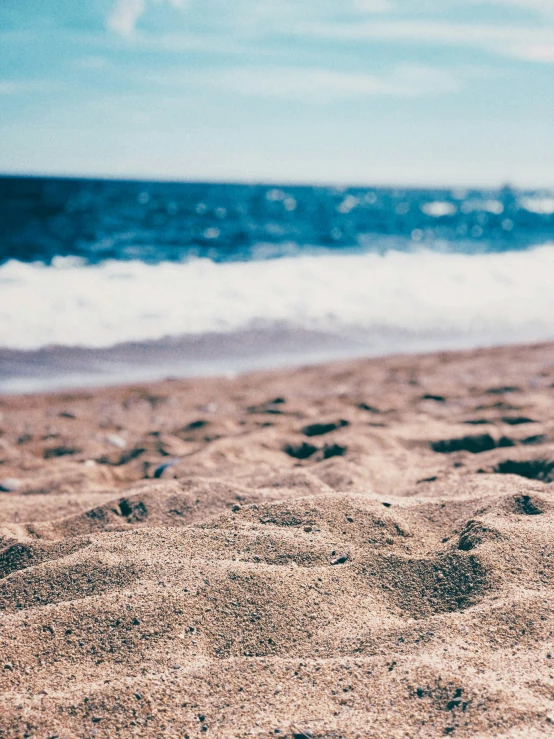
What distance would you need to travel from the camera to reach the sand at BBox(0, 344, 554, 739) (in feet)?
4.45

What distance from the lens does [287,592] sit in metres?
1.70

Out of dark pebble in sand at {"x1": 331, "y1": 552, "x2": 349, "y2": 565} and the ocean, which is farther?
the ocean

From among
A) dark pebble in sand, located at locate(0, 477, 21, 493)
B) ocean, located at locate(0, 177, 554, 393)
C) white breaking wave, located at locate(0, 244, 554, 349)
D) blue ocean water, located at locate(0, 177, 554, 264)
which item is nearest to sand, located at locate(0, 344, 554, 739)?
dark pebble in sand, located at locate(0, 477, 21, 493)

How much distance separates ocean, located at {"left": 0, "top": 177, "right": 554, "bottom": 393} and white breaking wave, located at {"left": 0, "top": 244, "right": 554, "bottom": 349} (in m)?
0.02

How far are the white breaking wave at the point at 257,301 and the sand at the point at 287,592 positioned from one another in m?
3.92

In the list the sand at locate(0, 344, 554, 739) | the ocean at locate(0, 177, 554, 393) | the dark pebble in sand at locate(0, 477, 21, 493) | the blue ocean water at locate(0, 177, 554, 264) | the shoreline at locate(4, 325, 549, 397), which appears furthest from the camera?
the blue ocean water at locate(0, 177, 554, 264)

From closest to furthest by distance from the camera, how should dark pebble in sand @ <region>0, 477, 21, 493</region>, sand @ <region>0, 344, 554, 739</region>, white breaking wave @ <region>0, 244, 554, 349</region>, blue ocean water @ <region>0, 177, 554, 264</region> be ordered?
sand @ <region>0, 344, 554, 739</region>
dark pebble in sand @ <region>0, 477, 21, 493</region>
white breaking wave @ <region>0, 244, 554, 349</region>
blue ocean water @ <region>0, 177, 554, 264</region>

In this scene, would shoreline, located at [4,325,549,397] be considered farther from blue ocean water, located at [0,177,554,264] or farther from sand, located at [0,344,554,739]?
blue ocean water, located at [0,177,554,264]

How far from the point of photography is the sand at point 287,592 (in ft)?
4.45

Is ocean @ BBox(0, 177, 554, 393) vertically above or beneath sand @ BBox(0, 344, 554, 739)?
above

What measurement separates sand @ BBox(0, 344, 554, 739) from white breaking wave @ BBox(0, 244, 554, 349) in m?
3.92

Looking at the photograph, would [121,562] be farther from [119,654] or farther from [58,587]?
[119,654]

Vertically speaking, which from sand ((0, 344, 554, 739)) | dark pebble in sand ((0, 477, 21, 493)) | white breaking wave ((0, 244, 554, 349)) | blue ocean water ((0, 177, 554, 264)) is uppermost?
blue ocean water ((0, 177, 554, 264))

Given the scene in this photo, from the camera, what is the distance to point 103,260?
409 inches
